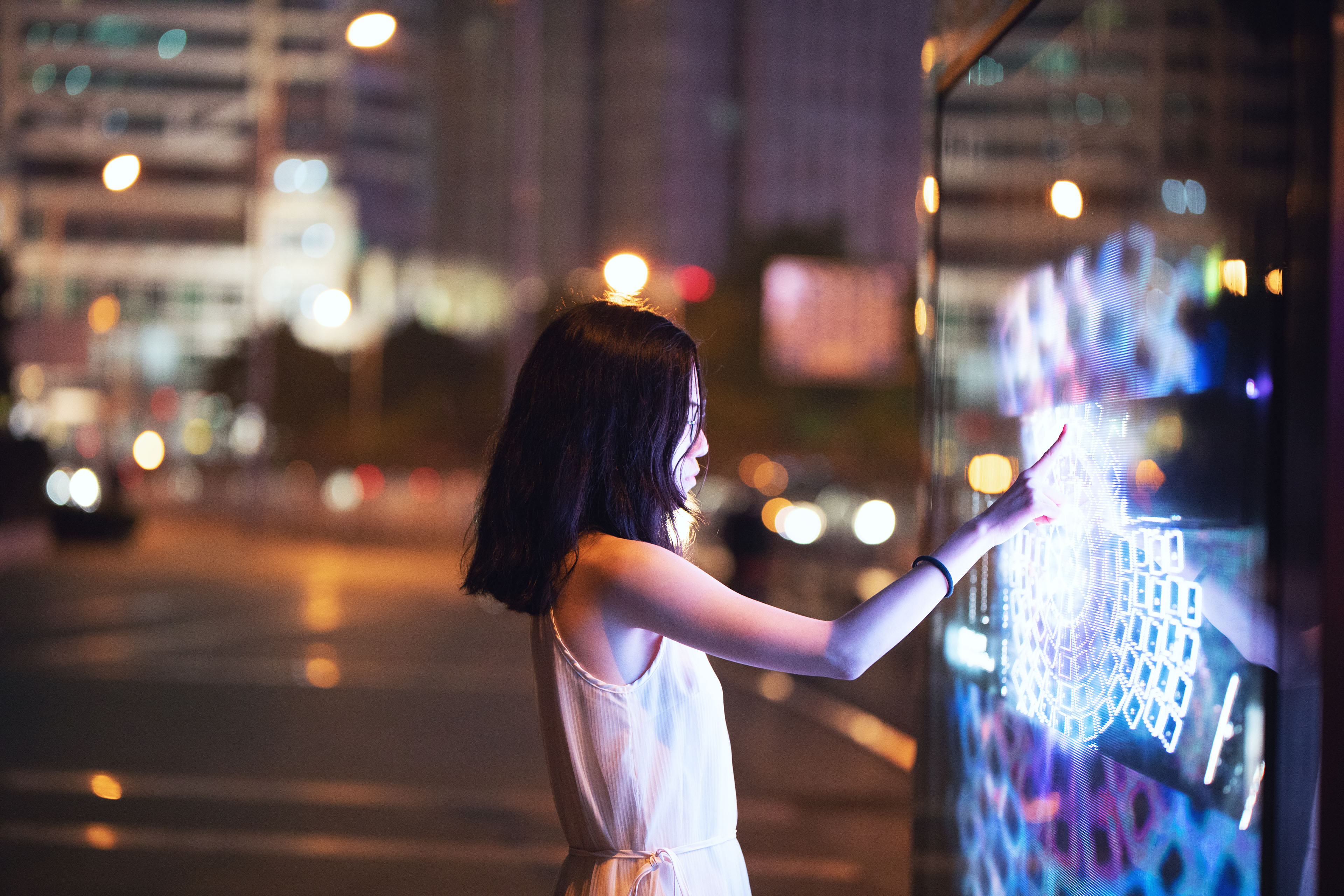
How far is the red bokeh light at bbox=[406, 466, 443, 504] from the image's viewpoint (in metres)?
29.6

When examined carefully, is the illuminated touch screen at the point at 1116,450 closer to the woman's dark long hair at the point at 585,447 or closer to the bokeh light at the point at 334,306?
the woman's dark long hair at the point at 585,447

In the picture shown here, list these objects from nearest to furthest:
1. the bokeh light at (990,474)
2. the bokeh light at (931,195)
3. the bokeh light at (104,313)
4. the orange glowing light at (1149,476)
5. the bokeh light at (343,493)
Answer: the orange glowing light at (1149,476) → the bokeh light at (990,474) → the bokeh light at (931,195) → the bokeh light at (343,493) → the bokeh light at (104,313)

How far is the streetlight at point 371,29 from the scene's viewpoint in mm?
7777

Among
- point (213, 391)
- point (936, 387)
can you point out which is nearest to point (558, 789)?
point (936, 387)

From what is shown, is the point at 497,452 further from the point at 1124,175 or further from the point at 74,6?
the point at 74,6

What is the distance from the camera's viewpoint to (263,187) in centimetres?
2845

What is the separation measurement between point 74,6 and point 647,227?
67567 millimetres

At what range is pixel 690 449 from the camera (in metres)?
1.98

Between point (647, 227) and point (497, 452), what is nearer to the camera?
point (497, 452)

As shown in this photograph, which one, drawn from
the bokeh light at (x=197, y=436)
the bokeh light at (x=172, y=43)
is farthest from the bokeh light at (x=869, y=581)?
the bokeh light at (x=197, y=436)

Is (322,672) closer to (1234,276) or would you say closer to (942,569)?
(942,569)

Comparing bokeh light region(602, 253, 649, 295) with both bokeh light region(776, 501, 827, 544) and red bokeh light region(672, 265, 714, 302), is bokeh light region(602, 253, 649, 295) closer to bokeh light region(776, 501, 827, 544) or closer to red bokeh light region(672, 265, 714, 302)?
red bokeh light region(672, 265, 714, 302)

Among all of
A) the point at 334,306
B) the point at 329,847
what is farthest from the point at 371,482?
the point at 329,847

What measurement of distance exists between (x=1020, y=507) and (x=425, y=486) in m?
30.7
